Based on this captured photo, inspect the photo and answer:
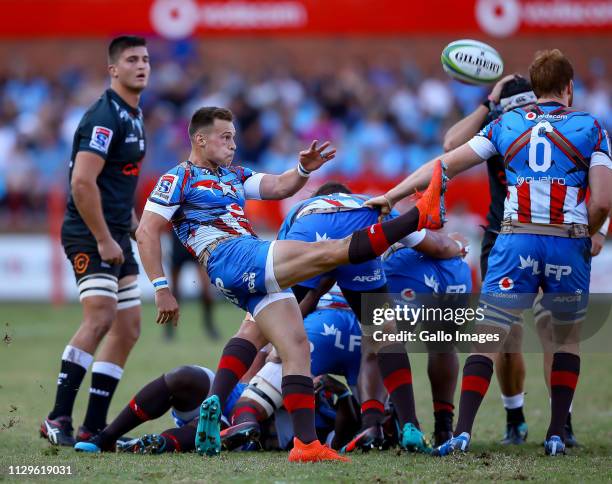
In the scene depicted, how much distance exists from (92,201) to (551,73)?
314 cm

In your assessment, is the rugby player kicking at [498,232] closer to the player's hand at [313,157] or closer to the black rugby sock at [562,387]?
the black rugby sock at [562,387]

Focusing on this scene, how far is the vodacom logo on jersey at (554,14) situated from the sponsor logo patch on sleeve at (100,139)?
38.1ft

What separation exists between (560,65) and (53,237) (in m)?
11.6

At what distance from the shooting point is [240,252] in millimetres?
5945

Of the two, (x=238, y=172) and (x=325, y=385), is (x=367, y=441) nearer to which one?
(x=325, y=385)

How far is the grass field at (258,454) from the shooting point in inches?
210

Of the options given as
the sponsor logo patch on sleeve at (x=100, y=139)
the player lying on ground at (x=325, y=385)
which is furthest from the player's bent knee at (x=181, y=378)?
the sponsor logo patch on sleeve at (x=100, y=139)

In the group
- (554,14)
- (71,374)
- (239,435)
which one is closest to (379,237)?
(239,435)

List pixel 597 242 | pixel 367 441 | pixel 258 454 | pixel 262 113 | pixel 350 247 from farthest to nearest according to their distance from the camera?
1. pixel 262 113
2. pixel 597 242
3. pixel 367 441
4. pixel 258 454
5. pixel 350 247

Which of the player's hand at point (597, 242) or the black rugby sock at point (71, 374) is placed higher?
the player's hand at point (597, 242)

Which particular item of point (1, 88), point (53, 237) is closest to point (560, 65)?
point (53, 237)

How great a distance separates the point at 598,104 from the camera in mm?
19031

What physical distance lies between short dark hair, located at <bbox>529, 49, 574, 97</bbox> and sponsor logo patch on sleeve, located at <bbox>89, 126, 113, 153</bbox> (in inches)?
115

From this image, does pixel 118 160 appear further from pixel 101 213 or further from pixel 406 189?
pixel 406 189
